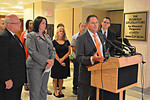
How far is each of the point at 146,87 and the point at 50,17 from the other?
Answer: 4.59 metres

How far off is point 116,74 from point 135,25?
300 cm

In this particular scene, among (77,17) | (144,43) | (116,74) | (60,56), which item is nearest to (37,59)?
(60,56)

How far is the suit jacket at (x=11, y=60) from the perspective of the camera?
206cm

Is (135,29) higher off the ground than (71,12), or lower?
lower

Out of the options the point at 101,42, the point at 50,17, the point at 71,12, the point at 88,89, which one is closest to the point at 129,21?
the point at 101,42

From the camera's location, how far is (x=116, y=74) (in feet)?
5.99

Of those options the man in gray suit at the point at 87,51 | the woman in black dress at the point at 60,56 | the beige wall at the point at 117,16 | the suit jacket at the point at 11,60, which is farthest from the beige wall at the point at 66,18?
the suit jacket at the point at 11,60

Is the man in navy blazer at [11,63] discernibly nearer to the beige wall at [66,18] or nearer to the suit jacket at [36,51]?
the suit jacket at [36,51]

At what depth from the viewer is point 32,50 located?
2676 mm

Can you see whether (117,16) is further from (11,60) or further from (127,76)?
(11,60)

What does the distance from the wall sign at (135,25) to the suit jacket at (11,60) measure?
10.5 feet

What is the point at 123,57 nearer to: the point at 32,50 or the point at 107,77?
the point at 107,77

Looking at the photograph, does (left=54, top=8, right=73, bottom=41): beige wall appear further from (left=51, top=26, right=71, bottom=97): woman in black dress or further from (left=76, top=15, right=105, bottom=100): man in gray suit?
→ (left=76, top=15, right=105, bottom=100): man in gray suit

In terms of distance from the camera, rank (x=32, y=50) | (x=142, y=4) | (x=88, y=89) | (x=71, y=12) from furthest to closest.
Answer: (x=71, y=12) < (x=142, y=4) < (x=32, y=50) < (x=88, y=89)
